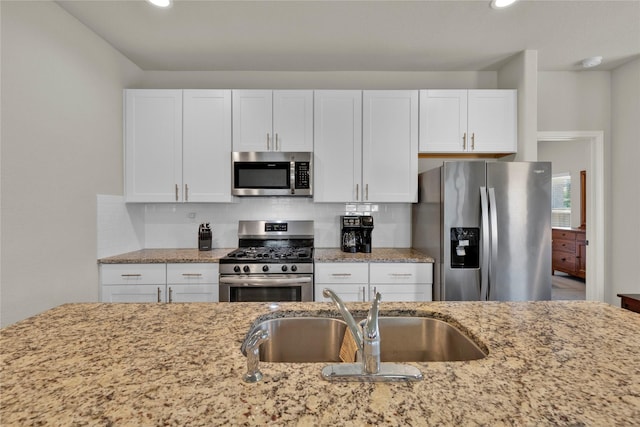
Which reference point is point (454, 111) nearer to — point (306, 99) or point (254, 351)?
point (306, 99)

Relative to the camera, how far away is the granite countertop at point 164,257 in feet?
8.96

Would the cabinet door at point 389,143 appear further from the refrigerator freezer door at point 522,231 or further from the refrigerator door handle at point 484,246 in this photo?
the refrigerator freezer door at point 522,231

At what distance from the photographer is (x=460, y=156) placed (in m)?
3.42

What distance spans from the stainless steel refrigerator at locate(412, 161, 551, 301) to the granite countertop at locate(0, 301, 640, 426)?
1446 mm

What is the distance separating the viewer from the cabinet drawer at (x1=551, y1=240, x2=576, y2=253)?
19.6 ft

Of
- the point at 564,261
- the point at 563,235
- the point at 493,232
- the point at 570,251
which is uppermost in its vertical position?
the point at 493,232

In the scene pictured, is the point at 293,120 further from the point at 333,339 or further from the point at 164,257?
the point at 333,339

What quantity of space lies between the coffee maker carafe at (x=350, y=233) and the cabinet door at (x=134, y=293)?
1635 mm

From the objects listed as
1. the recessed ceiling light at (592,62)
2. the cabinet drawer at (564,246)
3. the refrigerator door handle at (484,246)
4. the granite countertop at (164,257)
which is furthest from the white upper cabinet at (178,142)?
the cabinet drawer at (564,246)

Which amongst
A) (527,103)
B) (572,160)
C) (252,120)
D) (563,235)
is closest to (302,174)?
(252,120)

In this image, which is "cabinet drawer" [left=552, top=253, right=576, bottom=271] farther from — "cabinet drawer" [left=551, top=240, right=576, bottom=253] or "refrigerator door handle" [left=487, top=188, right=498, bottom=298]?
"refrigerator door handle" [left=487, top=188, right=498, bottom=298]

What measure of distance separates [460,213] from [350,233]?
3.30 feet

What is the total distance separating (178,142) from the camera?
3.05 metres

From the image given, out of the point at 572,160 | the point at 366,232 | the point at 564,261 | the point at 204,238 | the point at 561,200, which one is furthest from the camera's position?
the point at 561,200
